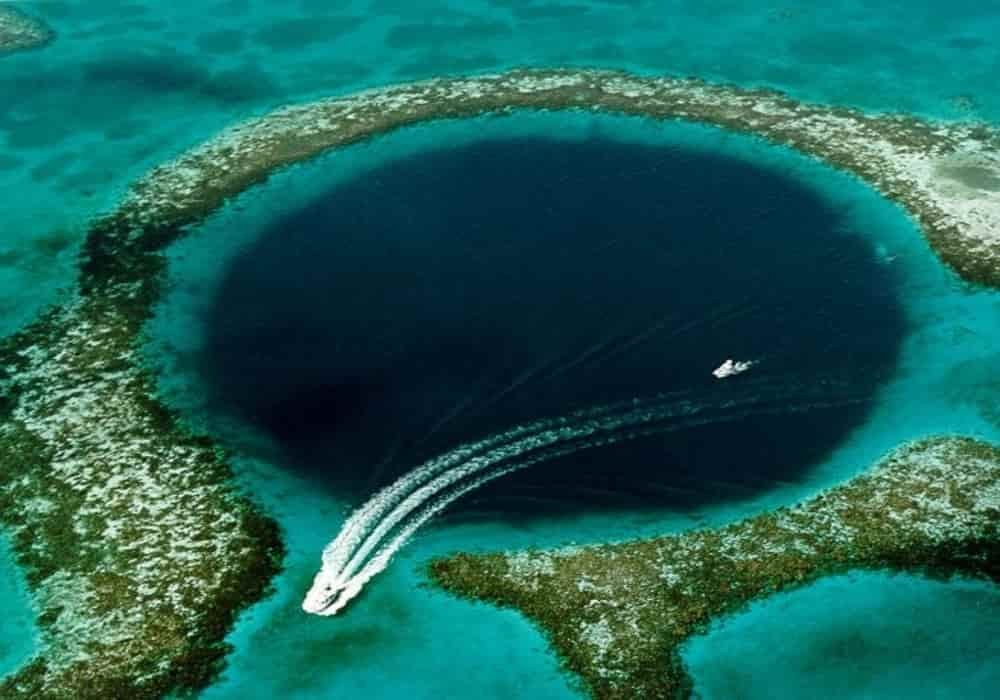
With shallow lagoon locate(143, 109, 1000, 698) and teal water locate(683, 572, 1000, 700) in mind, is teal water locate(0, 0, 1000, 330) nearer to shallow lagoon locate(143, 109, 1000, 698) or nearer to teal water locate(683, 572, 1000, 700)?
shallow lagoon locate(143, 109, 1000, 698)

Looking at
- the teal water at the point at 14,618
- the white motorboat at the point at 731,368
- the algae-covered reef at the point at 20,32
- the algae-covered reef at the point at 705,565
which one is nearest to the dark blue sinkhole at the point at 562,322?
the white motorboat at the point at 731,368

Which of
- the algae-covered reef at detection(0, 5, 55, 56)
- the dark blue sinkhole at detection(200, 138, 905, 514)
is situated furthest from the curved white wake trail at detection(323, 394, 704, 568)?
the algae-covered reef at detection(0, 5, 55, 56)

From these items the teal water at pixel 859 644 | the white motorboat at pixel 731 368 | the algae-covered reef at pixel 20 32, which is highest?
the algae-covered reef at pixel 20 32

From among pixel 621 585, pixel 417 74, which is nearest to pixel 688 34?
pixel 417 74

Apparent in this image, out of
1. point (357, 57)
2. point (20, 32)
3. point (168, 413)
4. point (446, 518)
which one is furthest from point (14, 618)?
point (20, 32)

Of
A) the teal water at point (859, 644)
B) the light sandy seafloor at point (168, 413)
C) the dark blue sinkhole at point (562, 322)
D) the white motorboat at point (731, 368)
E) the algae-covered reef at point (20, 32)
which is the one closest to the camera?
the teal water at point (859, 644)

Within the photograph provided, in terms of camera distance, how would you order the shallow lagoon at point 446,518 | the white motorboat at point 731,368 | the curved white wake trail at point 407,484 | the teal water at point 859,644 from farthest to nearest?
the white motorboat at point 731,368
the curved white wake trail at point 407,484
the shallow lagoon at point 446,518
the teal water at point 859,644

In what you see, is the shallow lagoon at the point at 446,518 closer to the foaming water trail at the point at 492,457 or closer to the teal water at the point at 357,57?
the foaming water trail at the point at 492,457
